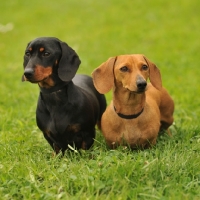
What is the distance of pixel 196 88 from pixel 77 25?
708 centimetres

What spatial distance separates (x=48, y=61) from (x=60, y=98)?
410 mm

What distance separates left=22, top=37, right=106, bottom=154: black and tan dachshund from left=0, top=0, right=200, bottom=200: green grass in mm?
196

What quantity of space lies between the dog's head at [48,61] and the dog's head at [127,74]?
0.96 ft

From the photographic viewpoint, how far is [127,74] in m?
4.29

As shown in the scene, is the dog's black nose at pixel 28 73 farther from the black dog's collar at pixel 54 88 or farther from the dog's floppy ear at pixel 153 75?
the dog's floppy ear at pixel 153 75

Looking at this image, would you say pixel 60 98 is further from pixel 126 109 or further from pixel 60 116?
pixel 126 109

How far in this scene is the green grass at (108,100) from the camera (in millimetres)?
3626

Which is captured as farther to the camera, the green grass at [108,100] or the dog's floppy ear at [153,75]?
the dog's floppy ear at [153,75]

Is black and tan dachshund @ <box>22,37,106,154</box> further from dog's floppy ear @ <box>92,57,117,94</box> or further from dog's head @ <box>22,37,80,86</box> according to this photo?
dog's floppy ear @ <box>92,57,117,94</box>

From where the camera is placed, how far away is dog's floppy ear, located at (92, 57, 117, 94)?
174 inches

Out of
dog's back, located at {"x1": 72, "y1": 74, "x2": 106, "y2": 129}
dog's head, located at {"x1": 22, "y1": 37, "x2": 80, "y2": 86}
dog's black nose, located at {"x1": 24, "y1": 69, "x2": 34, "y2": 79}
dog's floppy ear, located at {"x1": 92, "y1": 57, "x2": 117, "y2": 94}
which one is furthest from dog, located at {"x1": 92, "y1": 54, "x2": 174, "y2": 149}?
dog's black nose, located at {"x1": 24, "y1": 69, "x2": 34, "y2": 79}

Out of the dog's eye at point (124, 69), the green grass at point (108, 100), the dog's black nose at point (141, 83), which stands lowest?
the green grass at point (108, 100)

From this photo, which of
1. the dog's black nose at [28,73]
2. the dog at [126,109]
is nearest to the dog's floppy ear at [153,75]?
the dog at [126,109]

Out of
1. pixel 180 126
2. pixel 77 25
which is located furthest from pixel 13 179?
pixel 77 25
